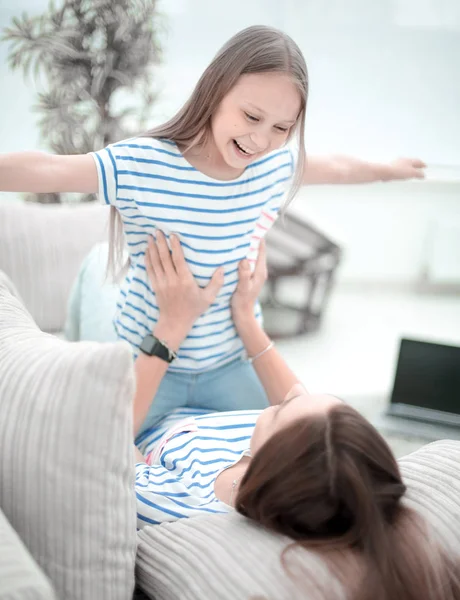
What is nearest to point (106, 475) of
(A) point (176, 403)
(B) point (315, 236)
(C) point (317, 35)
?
(A) point (176, 403)

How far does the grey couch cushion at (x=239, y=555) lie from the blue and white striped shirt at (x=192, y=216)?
0.62 m

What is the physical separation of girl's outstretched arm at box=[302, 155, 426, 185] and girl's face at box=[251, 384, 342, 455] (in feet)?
1.95

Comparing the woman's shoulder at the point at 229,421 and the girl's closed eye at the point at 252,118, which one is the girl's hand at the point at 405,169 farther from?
the woman's shoulder at the point at 229,421

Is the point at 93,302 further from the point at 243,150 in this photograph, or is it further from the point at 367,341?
the point at 367,341

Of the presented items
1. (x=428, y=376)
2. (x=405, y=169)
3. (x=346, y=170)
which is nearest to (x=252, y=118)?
(x=346, y=170)

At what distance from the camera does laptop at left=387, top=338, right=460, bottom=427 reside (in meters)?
2.01

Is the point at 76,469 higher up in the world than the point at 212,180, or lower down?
lower down

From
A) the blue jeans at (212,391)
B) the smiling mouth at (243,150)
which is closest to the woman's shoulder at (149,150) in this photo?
the smiling mouth at (243,150)

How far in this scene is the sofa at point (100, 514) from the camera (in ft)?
2.36

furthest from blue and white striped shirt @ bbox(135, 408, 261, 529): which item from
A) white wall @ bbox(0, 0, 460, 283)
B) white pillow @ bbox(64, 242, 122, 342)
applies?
white wall @ bbox(0, 0, 460, 283)

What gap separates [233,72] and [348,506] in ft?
2.50

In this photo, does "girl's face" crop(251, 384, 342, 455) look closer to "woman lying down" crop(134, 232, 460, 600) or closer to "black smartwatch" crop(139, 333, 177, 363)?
"woman lying down" crop(134, 232, 460, 600)

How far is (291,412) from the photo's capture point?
895mm

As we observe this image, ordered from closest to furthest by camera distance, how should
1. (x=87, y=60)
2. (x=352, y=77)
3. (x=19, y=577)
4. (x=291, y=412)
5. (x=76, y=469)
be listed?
1. (x=19, y=577)
2. (x=76, y=469)
3. (x=291, y=412)
4. (x=87, y=60)
5. (x=352, y=77)
